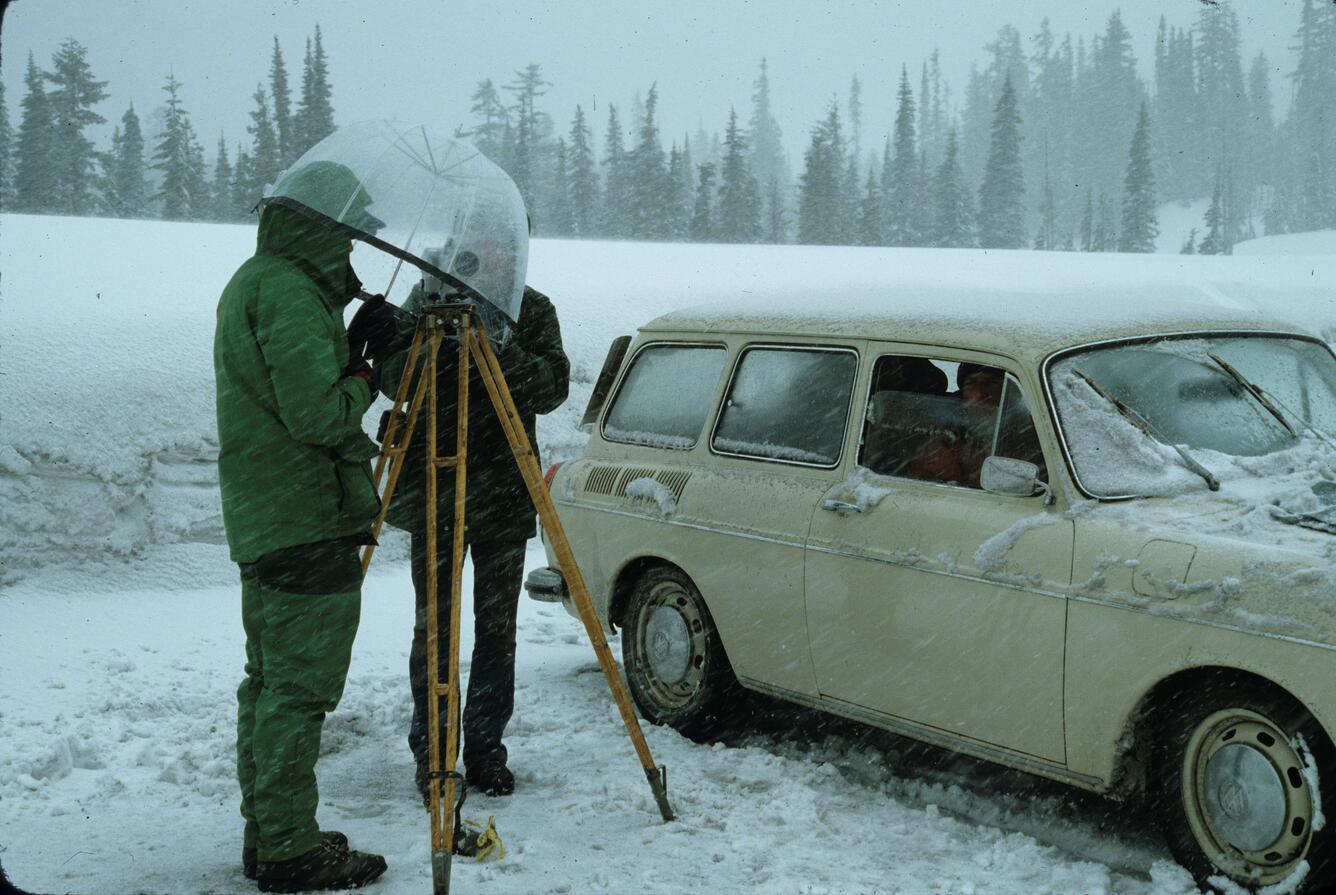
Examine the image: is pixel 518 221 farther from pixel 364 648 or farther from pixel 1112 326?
pixel 364 648

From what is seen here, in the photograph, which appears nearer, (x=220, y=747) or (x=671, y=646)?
(x=220, y=747)

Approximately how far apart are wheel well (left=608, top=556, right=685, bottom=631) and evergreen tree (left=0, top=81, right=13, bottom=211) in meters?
38.3

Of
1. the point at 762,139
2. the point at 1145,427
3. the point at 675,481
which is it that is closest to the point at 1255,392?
the point at 1145,427

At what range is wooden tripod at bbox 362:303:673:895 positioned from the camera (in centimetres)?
392

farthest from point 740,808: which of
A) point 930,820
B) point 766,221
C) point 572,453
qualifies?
point 766,221

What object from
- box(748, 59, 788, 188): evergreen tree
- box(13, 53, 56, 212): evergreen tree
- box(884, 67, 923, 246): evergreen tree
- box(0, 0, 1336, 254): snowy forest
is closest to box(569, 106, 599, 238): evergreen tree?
box(0, 0, 1336, 254): snowy forest

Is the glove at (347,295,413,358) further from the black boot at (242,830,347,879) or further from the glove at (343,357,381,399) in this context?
the black boot at (242,830,347,879)

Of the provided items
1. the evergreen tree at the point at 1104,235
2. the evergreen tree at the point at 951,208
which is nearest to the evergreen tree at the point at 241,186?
the evergreen tree at the point at 951,208

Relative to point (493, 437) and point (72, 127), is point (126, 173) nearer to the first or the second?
point (72, 127)

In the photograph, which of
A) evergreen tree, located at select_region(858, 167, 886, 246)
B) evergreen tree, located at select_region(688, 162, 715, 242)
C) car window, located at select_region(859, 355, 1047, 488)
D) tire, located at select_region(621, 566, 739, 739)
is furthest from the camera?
evergreen tree, located at select_region(858, 167, 886, 246)

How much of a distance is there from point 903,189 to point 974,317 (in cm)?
5491

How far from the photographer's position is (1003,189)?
54.9m

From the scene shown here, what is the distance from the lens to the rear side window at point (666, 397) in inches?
229

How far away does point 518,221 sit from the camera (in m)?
4.07
